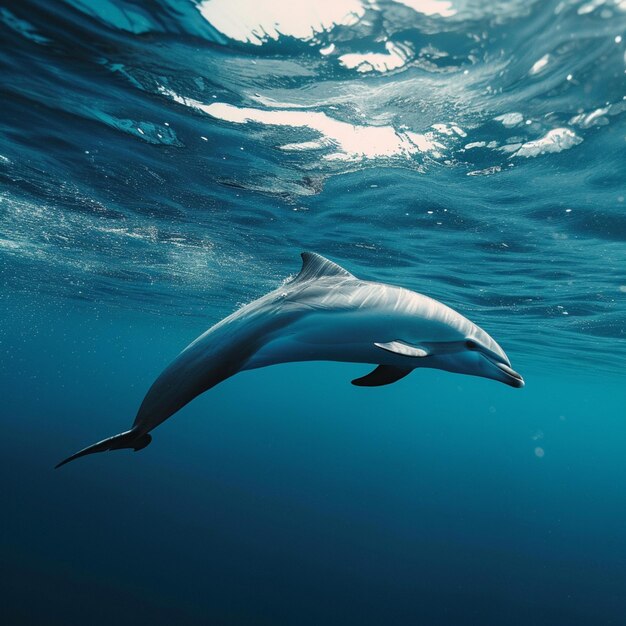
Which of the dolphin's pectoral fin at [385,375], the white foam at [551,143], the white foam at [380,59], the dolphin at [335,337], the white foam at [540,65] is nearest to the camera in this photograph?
the dolphin at [335,337]

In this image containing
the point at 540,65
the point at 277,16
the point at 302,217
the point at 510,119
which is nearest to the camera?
the point at 277,16

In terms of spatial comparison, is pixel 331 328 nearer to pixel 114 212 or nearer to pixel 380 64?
pixel 380 64

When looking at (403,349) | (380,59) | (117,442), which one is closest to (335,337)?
(403,349)

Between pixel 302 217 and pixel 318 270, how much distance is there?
27.3 feet

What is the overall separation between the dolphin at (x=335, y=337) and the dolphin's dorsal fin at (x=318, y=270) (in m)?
0.37

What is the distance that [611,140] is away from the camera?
23.3 ft

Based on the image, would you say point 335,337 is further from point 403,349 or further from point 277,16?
point 277,16

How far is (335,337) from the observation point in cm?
375

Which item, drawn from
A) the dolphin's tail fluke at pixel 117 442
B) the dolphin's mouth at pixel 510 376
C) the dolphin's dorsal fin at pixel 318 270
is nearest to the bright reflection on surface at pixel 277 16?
the dolphin's dorsal fin at pixel 318 270

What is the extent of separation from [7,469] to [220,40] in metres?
21.6

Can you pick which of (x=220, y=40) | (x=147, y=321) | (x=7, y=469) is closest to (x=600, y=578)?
(x=220, y=40)

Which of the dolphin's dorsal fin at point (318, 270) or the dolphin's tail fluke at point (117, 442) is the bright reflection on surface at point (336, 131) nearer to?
the dolphin's dorsal fin at point (318, 270)

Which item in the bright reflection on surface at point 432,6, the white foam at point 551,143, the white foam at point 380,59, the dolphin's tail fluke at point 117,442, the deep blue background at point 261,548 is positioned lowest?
the deep blue background at point 261,548

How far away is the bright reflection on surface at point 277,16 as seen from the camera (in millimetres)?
5258
